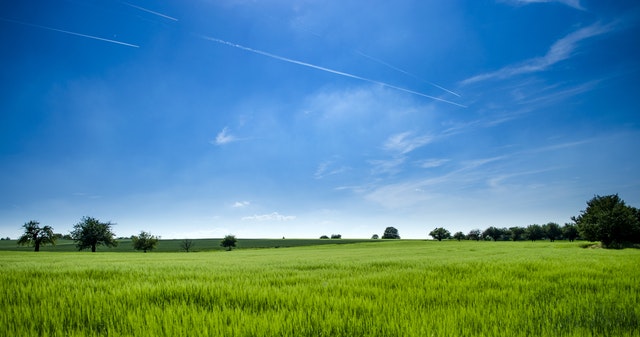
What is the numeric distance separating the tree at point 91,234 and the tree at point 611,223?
341ft

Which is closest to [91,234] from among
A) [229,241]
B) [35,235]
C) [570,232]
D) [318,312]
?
[35,235]

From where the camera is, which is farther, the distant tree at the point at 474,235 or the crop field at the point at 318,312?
the distant tree at the point at 474,235

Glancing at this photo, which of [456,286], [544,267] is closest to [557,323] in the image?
[456,286]

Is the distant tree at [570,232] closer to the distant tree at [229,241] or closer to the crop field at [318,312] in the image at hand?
the distant tree at [229,241]

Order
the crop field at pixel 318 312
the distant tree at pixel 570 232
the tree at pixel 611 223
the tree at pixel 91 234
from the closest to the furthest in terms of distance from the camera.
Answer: the crop field at pixel 318 312 < the tree at pixel 611 223 < the tree at pixel 91 234 < the distant tree at pixel 570 232

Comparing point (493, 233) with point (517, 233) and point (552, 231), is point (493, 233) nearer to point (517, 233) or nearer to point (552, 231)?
point (517, 233)

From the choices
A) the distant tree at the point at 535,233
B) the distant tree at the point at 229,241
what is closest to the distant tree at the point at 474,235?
the distant tree at the point at 535,233

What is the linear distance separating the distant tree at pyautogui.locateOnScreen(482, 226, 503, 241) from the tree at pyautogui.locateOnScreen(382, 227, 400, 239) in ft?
179

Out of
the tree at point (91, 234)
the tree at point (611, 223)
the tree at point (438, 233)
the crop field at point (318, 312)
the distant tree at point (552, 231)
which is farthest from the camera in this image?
the tree at point (438, 233)

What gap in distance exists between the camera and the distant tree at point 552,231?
147 metres

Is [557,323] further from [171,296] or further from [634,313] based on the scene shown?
A: [171,296]

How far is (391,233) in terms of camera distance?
641 feet

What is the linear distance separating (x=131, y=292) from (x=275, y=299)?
2.50 meters

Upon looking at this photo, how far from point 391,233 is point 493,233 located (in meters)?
61.7
